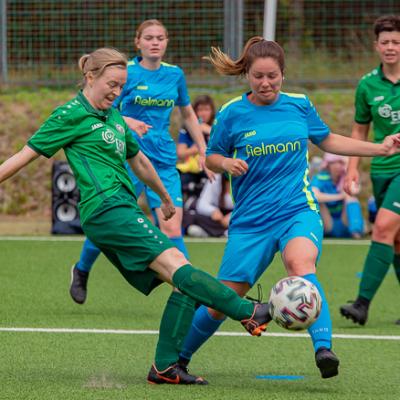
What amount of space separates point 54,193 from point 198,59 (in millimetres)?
3982

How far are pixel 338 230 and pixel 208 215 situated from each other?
1561 millimetres

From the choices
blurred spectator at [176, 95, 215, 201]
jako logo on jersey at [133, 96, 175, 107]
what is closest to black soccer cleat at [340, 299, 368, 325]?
jako logo on jersey at [133, 96, 175, 107]

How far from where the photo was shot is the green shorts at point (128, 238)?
5.61 metres

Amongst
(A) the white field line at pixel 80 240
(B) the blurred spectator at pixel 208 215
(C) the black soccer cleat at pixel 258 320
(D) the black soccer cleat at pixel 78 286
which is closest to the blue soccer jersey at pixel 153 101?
(D) the black soccer cleat at pixel 78 286

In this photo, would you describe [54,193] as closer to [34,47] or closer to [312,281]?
[34,47]

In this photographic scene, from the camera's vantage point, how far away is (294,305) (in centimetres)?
535

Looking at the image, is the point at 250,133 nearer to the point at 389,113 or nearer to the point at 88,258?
the point at 389,113

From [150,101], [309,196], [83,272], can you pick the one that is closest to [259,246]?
[309,196]

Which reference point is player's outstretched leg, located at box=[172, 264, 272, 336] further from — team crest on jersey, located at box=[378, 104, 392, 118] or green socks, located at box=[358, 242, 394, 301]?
team crest on jersey, located at box=[378, 104, 392, 118]

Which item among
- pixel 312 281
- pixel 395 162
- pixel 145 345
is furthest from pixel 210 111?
pixel 312 281

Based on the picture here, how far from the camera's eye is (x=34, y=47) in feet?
55.0

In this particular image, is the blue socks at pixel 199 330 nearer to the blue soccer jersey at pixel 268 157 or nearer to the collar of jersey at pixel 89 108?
the blue soccer jersey at pixel 268 157

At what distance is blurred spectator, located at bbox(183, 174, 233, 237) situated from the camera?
43.9 feet

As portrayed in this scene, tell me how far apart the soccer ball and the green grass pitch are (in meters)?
0.38
